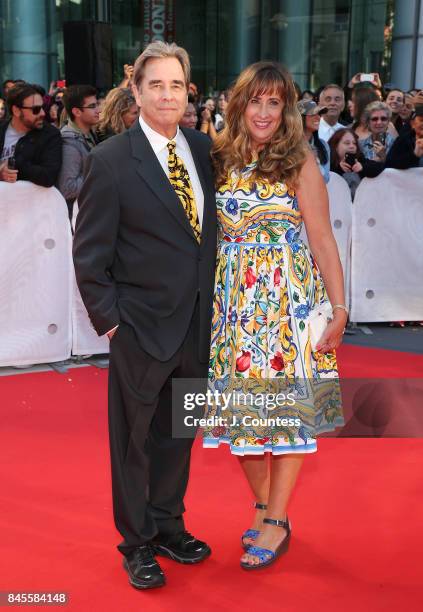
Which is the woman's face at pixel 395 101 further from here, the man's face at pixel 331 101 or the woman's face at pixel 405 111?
the man's face at pixel 331 101

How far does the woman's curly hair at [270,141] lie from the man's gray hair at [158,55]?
0.26 metres

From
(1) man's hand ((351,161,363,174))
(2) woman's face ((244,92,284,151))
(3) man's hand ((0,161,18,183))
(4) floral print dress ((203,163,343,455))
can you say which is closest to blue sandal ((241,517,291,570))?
(4) floral print dress ((203,163,343,455))

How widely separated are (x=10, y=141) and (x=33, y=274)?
3.58 ft

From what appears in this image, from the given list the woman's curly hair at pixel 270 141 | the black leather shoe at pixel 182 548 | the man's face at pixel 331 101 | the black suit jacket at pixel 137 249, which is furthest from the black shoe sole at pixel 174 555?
the man's face at pixel 331 101

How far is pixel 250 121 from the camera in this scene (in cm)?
318

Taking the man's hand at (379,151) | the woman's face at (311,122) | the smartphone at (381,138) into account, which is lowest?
the man's hand at (379,151)

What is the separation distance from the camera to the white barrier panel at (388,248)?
284 inches

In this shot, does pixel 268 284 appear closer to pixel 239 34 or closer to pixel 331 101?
pixel 331 101

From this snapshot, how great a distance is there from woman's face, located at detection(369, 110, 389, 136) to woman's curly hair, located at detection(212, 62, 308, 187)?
514cm

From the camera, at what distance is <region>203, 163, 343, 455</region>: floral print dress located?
10.4ft

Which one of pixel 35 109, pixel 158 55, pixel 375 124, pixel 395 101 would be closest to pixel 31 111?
pixel 35 109

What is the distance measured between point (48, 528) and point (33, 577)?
1.44 ft

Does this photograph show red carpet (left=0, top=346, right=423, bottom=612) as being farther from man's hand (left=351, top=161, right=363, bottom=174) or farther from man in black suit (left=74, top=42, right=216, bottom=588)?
man's hand (left=351, top=161, right=363, bottom=174)

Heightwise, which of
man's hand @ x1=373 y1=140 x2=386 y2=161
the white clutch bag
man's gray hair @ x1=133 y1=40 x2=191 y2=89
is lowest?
the white clutch bag
